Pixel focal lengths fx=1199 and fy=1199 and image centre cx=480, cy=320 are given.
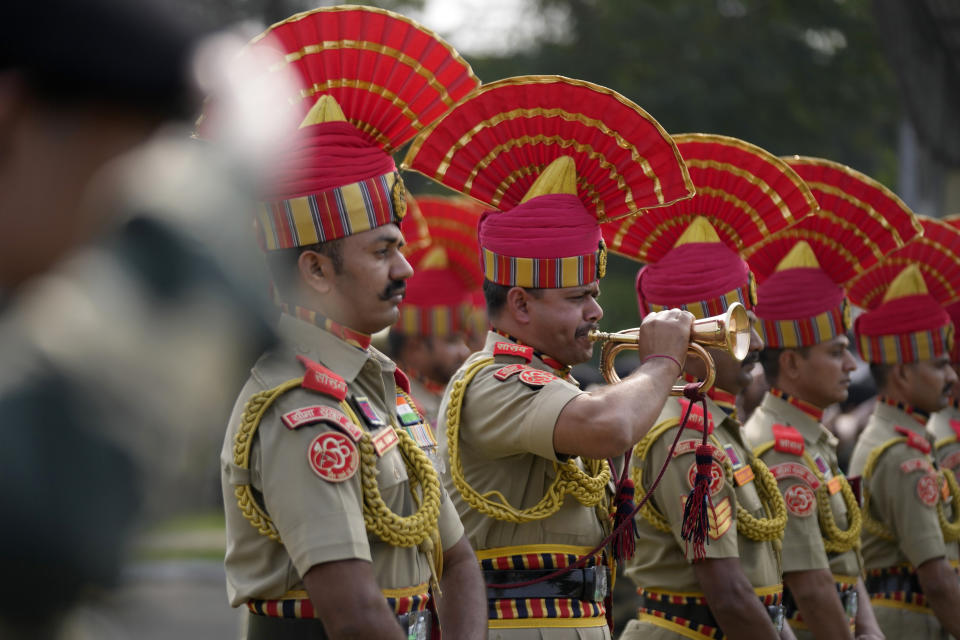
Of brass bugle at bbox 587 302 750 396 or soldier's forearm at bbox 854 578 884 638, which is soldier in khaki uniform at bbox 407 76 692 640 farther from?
soldier's forearm at bbox 854 578 884 638

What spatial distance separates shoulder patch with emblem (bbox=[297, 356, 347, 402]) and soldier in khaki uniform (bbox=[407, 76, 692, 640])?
0.82 meters

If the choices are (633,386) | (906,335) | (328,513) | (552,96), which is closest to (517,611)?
(633,386)

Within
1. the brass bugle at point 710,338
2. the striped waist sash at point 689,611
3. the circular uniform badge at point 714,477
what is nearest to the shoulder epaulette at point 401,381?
the brass bugle at point 710,338

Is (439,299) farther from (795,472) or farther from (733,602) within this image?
(733,602)

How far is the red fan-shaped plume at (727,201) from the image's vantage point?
5.08 meters

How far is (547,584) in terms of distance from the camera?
148 inches

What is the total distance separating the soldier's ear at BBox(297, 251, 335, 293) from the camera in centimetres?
317

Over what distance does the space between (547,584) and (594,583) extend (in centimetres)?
17

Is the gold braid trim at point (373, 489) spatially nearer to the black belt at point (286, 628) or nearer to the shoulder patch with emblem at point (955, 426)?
the black belt at point (286, 628)

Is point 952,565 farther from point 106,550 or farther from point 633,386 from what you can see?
point 106,550

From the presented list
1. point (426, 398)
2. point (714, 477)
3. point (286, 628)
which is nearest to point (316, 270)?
point (286, 628)

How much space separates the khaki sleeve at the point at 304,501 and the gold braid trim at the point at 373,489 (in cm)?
4

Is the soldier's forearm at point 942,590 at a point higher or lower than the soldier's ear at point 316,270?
lower

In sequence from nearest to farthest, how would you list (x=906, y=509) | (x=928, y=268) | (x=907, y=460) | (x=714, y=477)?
1. (x=714, y=477)
2. (x=906, y=509)
3. (x=907, y=460)
4. (x=928, y=268)
